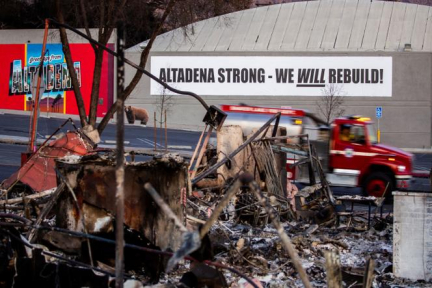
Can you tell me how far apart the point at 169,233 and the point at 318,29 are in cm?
3951

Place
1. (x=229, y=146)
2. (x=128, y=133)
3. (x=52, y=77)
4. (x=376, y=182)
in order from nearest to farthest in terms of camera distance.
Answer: (x=229, y=146) → (x=376, y=182) → (x=128, y=133) → (x=52, y=77)

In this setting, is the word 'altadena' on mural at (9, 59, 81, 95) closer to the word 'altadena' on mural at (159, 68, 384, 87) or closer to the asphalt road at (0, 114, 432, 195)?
the asphalt road at (0, 114, 432, 195)

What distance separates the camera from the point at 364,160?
2053 cm

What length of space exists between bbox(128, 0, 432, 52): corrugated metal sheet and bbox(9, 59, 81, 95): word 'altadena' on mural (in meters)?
5.75

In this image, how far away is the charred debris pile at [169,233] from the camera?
6.52 meters

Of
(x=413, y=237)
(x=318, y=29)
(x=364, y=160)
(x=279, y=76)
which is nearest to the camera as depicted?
(x=413, y=237)

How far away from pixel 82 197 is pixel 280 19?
40.4 m

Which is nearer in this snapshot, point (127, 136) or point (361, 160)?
point (361, 160)

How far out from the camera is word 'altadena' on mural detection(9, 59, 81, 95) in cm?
4878

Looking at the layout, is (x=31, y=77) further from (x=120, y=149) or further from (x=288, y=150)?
(x=120, y=149)

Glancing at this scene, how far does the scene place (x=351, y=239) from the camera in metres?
11.4

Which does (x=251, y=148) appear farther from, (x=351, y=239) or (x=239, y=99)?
(x=239, y=99)

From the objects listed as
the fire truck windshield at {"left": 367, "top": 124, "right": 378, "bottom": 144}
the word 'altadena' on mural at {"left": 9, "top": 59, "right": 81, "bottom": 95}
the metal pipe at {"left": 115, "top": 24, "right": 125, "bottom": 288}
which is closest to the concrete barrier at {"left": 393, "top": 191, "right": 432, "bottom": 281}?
the metal pipe at {"left": 115, "top": 24, "right": 125, "bottom": 288}

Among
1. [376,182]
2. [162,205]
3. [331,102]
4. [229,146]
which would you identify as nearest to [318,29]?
[331,102]
